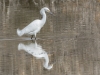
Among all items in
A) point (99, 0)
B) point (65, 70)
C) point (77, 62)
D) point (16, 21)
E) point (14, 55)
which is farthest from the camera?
point (99, 0)

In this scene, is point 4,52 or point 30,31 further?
point 30,31

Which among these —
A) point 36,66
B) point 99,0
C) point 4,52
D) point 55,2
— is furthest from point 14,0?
point 36,66

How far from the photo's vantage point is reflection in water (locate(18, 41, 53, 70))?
6.84 m

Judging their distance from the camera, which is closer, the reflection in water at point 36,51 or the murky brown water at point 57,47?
the murky brown water at point 57,47

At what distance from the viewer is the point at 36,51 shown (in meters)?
7.78

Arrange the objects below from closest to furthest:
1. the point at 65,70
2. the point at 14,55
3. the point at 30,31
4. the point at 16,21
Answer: the point at 65,70 < the point at 14,55 < the point at 30,31 < the point at 16,21

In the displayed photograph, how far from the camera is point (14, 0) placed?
17.8 meters

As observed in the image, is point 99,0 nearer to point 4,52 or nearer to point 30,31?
point 30,31

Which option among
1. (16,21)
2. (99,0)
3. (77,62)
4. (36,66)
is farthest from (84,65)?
(99,0)

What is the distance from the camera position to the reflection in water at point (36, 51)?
684 centimetres

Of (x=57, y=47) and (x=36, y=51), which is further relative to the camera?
(x=57, y=47)

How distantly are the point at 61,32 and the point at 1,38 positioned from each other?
1.68 m

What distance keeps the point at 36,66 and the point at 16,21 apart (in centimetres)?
719

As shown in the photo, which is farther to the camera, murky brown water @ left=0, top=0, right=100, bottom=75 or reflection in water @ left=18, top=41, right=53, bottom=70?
reflection in water @ left=18, top=41, right=53, bottom=70
